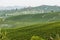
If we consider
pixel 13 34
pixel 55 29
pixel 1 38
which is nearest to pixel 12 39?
pixel 13 34

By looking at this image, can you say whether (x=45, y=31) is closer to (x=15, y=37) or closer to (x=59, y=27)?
(x=59, y=27)

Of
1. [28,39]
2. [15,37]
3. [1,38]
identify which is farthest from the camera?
[15,37]

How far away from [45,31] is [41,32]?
3232mm

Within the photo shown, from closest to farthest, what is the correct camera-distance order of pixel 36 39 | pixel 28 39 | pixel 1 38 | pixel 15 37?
1. pixel 36 39
2. pixel 1 38
3. pixel 28 39
4. pixel 15 37

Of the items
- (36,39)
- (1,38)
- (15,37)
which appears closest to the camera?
(36,39)

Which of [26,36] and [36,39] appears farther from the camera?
[26,36]

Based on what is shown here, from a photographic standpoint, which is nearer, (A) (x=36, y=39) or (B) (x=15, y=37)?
(A) (x=36, y=39)

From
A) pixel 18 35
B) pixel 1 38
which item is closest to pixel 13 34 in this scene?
pixel 18 35

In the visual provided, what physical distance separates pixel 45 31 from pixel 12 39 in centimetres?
2478

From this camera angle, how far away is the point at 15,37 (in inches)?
5443

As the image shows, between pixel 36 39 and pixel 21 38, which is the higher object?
pixel 36 39

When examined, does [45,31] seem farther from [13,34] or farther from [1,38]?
[1,38]

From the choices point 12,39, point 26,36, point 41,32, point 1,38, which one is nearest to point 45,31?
point 41,32

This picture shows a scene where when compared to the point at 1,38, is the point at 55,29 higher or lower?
lower
